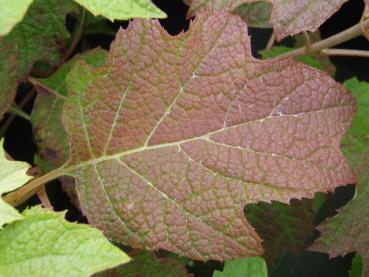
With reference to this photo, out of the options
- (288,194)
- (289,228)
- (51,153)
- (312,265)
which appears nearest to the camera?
(288,194)

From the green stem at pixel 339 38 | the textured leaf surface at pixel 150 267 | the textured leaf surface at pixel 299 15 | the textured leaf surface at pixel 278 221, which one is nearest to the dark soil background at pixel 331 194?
the textured leaf surface at pixel 278 221

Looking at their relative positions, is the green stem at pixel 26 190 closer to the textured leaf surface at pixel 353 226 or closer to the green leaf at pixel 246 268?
the green leaf at pixel 246 268

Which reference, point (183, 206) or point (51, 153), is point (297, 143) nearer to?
point (183, 206)

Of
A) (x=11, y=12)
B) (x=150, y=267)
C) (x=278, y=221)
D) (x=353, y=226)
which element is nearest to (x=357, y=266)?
(x=278, y=221)

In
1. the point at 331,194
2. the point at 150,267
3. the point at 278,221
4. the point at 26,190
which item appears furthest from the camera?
the point at 331,194

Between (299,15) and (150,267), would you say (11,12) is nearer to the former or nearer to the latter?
(299,15)

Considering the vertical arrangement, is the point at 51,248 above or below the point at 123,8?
below

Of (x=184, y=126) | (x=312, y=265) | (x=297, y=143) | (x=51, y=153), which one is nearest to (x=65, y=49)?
(x=51, y=153)

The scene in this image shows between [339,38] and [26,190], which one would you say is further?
[339,38]
